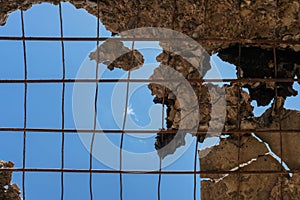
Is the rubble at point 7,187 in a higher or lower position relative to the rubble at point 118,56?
lower

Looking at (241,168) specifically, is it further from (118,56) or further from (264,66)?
(118,56)

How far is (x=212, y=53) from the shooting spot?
4125mm

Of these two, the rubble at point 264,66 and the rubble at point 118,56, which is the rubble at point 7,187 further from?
the rubble at point 264,66

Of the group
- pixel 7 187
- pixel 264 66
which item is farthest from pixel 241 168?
pixel 7 187

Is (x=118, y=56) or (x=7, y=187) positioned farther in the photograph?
(x=118, y=56)

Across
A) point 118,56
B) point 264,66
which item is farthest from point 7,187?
point 264,66

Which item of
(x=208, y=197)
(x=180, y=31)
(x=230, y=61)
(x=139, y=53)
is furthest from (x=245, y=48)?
(x=208, y=197)

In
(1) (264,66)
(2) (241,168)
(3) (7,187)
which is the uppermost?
(1) (264,66)

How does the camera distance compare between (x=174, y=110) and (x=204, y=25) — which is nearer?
(x=204, y=25)

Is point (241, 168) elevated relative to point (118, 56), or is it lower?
lower

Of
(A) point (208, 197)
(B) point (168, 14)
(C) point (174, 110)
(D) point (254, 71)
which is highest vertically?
(B) point (168, 14)

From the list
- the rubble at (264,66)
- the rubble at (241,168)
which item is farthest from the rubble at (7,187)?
the rubble at (264,66)

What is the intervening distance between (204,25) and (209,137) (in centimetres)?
85

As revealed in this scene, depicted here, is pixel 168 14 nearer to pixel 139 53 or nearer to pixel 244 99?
pixel 139 53
